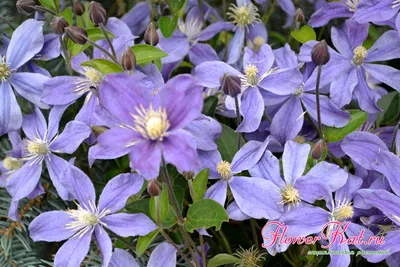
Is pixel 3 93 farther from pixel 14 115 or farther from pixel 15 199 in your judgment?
pixel 15 199

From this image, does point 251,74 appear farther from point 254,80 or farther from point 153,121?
Result: point 153,121

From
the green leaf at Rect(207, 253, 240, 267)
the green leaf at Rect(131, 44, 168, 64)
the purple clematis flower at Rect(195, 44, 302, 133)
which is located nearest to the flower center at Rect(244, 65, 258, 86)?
the purple clematis flower at Rect(195, 44, 302, 133)

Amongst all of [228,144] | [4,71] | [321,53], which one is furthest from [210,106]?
[4,71]

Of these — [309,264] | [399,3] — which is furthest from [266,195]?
[399,3]

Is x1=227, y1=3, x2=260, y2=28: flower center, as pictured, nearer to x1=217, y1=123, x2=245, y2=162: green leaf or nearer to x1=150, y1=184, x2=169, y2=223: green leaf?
x1=217, y1=123, x2=245, y2=162: green leaf

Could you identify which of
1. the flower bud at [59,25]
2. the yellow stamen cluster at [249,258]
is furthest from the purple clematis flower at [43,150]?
the yellow stamen cluster at [249,258]
